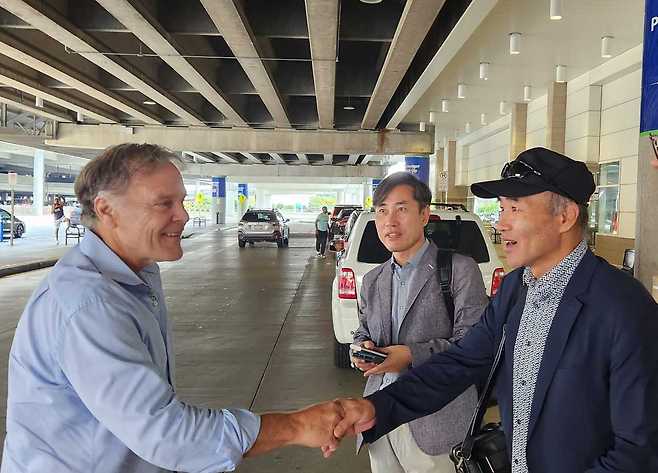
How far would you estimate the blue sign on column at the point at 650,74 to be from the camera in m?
4.39

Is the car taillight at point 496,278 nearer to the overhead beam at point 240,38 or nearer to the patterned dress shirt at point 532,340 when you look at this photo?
the patterned dress shirt at point 532,340

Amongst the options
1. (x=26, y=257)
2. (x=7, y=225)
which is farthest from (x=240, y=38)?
(x=7, y=225)

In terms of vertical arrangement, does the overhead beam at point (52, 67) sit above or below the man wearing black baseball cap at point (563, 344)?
above

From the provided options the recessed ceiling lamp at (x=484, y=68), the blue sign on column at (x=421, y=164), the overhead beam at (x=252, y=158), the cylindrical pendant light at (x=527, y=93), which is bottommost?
the blue sign on column at (x=421, y=164)

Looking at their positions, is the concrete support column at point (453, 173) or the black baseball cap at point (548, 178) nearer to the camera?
the black baseball cap at point (548, 178)

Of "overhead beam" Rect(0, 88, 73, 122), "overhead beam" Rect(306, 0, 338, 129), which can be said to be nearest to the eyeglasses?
"overhead beam" Rect(306, 0, 338, 129)

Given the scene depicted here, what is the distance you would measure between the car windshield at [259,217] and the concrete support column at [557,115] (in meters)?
13.4

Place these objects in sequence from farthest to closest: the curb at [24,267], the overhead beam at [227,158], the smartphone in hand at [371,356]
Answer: the overhead beam at [227,158] → the curb at [24,267] → the smartphone in hand at [371,356]

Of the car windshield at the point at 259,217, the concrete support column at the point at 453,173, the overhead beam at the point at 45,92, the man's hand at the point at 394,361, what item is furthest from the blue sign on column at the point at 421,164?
the man's hand at the point at 394,361

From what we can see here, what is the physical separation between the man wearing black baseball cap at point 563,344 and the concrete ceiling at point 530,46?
309 inches

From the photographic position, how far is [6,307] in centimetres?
1105

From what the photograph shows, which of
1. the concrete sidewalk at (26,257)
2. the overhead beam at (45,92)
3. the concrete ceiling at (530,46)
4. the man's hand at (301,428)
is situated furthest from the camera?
the concrete sidewalk at (26,257)

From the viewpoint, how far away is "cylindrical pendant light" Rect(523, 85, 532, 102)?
768 inches

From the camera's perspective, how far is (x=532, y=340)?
1800mm
